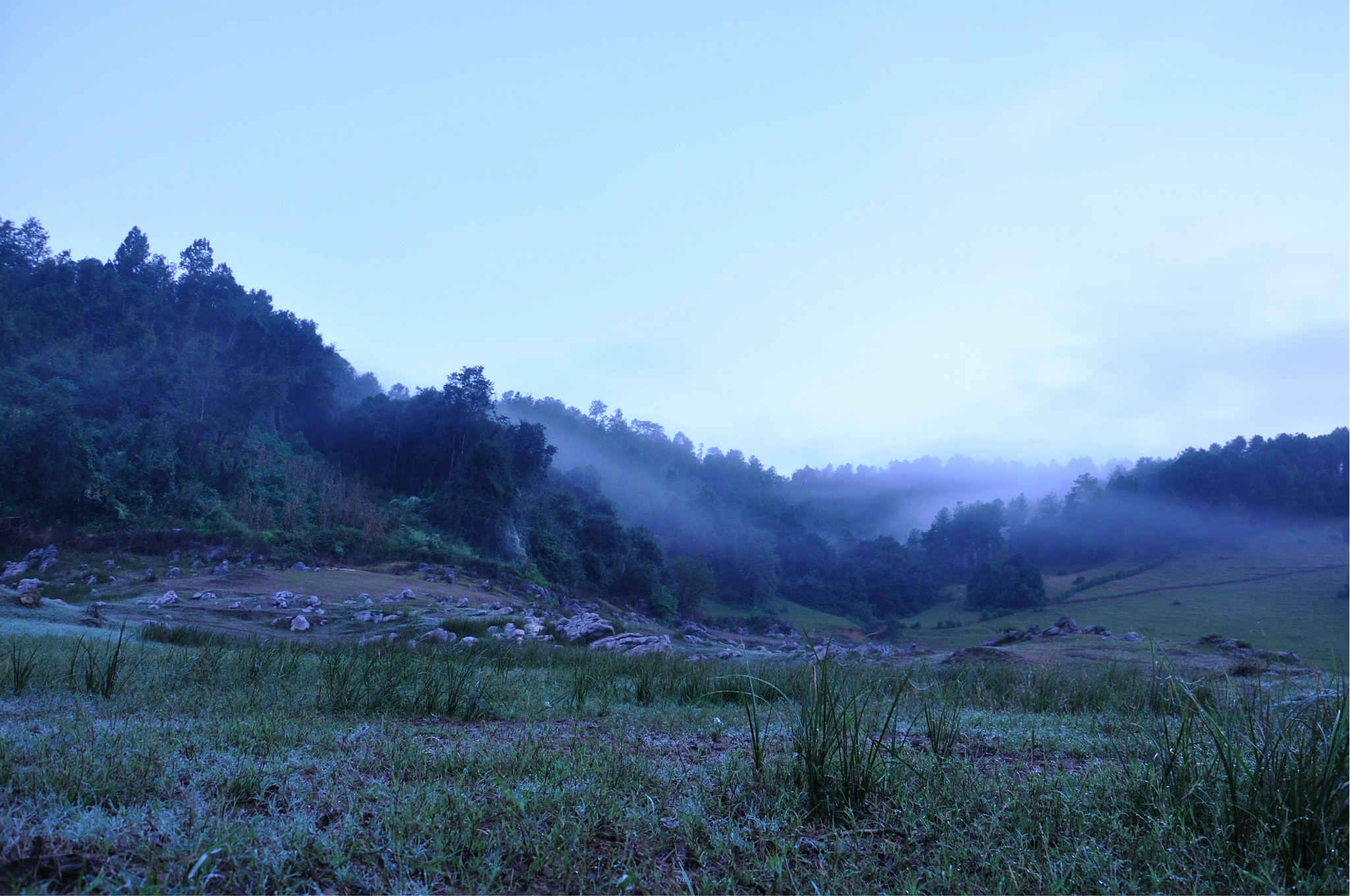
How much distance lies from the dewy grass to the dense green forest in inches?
969

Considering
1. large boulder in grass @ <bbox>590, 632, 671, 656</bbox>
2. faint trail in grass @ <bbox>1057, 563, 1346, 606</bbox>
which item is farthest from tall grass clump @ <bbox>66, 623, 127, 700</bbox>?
faint trail in grass @ <bbox>1057, 563, 1346, 606</bbox>

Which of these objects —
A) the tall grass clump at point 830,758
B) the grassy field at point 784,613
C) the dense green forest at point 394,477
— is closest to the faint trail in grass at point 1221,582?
the dense green forest at point 394,477

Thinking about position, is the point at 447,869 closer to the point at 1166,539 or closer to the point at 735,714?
the point at 735,714

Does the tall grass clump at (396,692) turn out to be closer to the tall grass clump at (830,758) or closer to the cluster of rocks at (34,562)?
the tall grass clump at (830,758)

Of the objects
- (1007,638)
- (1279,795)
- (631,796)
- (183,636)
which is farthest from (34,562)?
(1007,638)

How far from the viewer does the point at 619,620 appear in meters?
29.4

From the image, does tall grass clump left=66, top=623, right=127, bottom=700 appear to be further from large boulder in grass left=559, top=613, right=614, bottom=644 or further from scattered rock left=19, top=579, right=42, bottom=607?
large boulder in grass left=559, top=613, right=614, bottom=644

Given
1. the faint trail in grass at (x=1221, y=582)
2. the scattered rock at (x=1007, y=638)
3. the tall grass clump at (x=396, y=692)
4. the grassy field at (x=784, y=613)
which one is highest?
the tall grass clump at (x=396, y=692)

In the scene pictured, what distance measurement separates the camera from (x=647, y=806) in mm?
2131

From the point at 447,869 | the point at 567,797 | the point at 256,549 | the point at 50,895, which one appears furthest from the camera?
the point at 256,549

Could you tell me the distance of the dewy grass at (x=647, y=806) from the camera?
1603 millimetres

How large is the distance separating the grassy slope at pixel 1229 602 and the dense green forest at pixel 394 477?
2662 millimetres

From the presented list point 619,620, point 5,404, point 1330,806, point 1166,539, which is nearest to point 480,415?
point 619,620

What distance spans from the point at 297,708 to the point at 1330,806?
437cm
